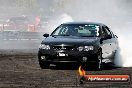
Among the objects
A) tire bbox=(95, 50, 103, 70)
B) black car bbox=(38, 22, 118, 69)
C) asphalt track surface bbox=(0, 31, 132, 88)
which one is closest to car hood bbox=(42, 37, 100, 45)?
black car bbox=(38, 22, 118, 69)

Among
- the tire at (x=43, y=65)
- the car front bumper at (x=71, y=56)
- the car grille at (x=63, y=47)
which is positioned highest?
the car grille at (x=63, y=47)

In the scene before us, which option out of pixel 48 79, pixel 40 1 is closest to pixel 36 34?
pixel 48 79

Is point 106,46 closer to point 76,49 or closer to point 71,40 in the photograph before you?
point 71,40

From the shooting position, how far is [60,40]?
15.5 metres

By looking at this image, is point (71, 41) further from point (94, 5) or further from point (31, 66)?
point (94, 5)

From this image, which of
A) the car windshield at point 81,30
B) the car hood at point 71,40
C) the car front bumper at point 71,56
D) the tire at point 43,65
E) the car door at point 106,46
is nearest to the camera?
the car front bumper at point 71,56

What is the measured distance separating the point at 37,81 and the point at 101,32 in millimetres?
4812

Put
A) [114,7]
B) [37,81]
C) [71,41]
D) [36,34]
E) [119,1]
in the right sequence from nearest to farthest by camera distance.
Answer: [37,81], [71,41], [36,34], [114,7], [119,1]

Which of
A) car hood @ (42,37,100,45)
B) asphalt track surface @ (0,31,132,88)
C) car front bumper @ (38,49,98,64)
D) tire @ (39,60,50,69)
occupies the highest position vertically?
car hood @ (42,37,100,45)

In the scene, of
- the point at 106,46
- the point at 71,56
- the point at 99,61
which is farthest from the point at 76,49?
the point at 106,46

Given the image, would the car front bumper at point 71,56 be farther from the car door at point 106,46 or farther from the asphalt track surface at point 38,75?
the car door at point 106,46

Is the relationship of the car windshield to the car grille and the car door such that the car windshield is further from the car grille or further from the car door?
the car grille

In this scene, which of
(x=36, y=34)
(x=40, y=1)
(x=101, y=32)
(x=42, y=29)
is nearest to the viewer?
(x=101, y=32)

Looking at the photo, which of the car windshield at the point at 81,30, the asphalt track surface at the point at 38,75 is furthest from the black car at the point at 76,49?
the asphalt track surface at the point at 38,75
